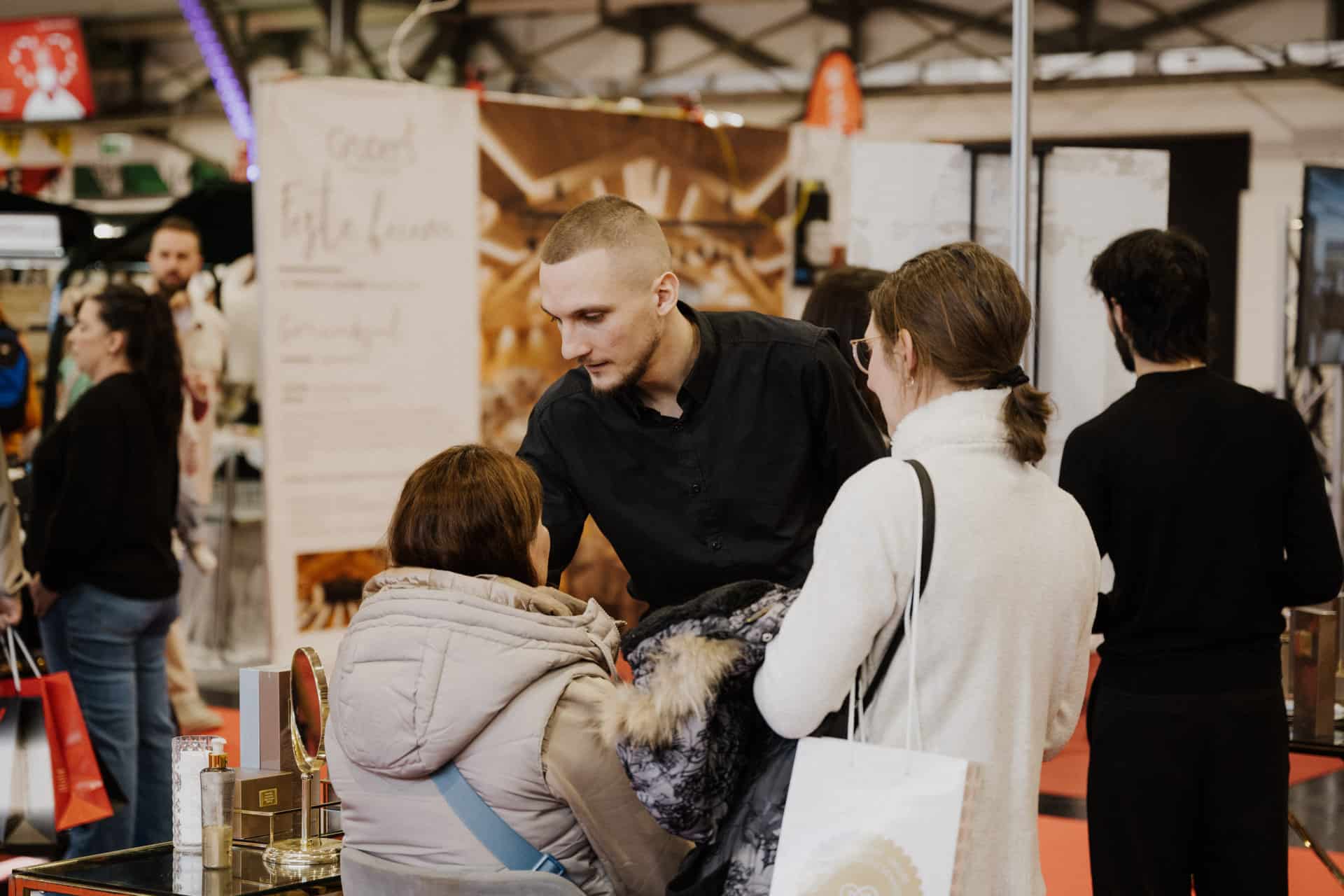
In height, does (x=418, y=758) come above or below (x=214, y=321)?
below

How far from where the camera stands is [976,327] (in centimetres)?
164

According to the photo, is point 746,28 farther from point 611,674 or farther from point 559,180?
point 611,674

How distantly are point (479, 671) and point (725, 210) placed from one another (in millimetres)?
4288

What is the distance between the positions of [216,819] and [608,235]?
0.97 meters

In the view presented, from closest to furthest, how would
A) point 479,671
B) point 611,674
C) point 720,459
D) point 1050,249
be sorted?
point 479,671 → point 611,674 → point 720,459 → point 1050,249

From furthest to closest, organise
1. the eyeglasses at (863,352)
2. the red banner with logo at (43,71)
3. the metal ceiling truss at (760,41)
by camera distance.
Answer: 1. the red banner with logo at (43,71)
2. the metal ceiling truss at (760,41)
3. the eyeglasses at (863,352)

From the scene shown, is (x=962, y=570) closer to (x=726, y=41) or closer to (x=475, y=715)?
(x=475, y=715)

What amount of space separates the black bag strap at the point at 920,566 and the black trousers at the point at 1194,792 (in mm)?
952

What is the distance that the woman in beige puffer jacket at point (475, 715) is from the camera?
1766mm

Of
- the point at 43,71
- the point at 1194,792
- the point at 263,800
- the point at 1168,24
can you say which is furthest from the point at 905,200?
the point at 43,71

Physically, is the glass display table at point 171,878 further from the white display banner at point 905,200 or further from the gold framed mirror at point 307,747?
the white display banner at point 905,200

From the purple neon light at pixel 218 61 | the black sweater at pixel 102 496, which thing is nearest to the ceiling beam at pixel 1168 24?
the purple neon light at pixel 218 61

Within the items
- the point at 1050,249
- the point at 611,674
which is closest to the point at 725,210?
the point at 1050,249

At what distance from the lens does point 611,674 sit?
190cm
